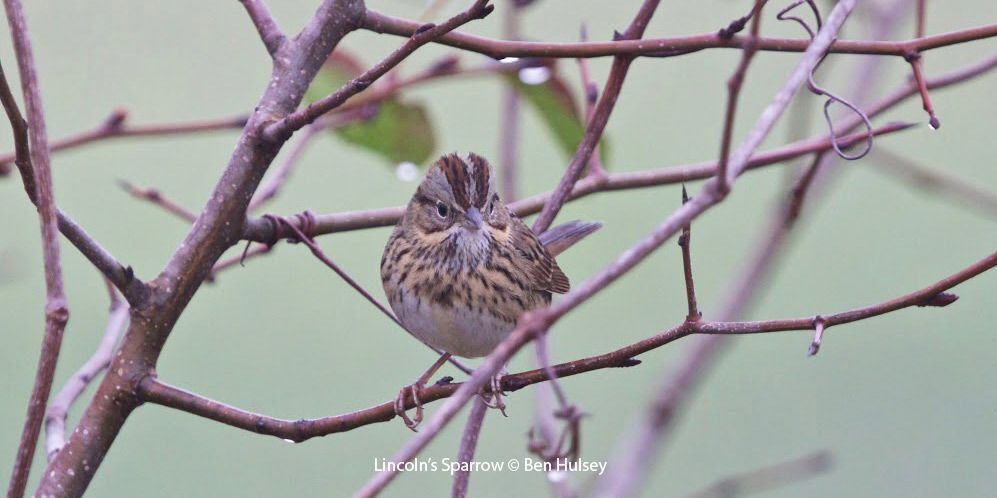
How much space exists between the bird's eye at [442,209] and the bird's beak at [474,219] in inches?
3.2

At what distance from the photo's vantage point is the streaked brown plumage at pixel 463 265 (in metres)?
2.78

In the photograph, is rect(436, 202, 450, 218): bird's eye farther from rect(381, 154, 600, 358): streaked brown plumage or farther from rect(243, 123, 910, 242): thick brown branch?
rect(243, 123, 910, 242): thick brown branch

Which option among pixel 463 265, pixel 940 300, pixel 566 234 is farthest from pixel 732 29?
pixel 566 234

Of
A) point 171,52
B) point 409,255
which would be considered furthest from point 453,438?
point 171,52

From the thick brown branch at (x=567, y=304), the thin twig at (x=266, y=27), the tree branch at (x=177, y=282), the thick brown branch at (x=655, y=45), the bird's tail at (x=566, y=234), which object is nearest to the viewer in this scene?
the thick brown branch at (x=567, y=304)

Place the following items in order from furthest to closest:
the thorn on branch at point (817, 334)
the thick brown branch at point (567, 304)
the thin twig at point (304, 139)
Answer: the thin twig at point (304, 139) → the thorn on branch at point (817, 334) → the thick brown branch at point (567, 304)

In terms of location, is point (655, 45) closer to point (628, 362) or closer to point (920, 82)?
point (920, 82)

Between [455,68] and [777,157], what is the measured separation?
0.65m

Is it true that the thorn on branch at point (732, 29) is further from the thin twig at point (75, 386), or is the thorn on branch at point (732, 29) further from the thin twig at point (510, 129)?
the thin twig at point (75, 386)

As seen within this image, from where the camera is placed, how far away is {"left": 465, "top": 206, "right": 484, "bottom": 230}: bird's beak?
2912 mm

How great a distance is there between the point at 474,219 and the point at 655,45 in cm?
107

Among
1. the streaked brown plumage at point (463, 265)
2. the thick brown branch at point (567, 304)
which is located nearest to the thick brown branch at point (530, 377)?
the thick brown branch at point (567, 304)

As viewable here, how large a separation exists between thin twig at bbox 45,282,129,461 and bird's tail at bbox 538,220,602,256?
1.29m

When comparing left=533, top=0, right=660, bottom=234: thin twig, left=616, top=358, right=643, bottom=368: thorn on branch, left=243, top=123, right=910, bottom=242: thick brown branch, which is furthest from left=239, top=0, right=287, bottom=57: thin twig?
left=616, top=358, right=643, bottom=368: thorn on branch
